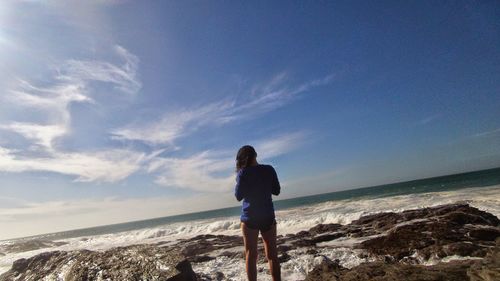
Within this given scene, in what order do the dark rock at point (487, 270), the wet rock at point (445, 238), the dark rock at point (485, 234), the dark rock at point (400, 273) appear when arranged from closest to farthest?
the dark rock at point (487, 270) < the dark rock at point (400, 273) < the wet rock at point (445, 238) < the dark rock at point (485, 234)

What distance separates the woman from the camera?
13.8ft

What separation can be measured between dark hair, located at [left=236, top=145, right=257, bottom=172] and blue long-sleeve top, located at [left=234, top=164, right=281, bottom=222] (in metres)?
0.11

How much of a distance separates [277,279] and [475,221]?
6.55m

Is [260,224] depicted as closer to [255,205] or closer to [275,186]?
[255,205]

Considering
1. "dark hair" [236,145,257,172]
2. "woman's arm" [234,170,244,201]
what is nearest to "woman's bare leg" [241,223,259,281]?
"woman's arm" [234,170,244,201]

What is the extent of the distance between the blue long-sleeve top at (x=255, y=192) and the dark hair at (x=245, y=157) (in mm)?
111

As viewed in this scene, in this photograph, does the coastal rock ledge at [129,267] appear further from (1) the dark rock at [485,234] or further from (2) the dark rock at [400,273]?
(1) the dark rock at [485,234]

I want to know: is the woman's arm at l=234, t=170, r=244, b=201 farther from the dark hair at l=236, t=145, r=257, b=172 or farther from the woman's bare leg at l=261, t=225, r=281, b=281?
→ the woman's bare leg at l=261, t=225, r=281, b=281

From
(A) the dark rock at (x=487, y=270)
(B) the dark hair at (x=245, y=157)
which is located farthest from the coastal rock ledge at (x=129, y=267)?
(A) the dark rock at (x=487, y=270)

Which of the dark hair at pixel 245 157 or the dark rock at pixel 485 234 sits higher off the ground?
the dark hair at pixel 245 157

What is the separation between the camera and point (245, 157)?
438 centimetres

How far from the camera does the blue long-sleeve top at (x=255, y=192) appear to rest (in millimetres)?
4203

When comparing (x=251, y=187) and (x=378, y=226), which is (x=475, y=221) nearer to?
(x=378, y=226)

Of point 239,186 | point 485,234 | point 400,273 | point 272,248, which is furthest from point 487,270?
point 485,234
